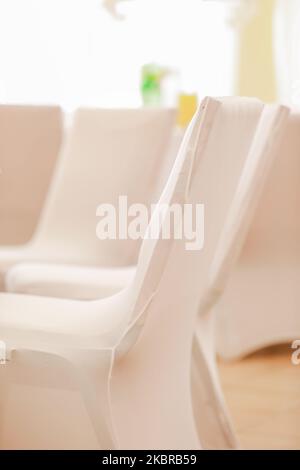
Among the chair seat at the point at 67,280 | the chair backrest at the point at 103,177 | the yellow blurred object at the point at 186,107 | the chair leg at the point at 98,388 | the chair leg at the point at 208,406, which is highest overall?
the yellow blurred object at the point at 186,107

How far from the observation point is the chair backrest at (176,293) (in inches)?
54.6

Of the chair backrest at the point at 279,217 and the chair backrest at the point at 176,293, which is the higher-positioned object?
the chair backrest at the point at 279,217

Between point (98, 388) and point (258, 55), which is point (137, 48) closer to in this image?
point (258, 55)

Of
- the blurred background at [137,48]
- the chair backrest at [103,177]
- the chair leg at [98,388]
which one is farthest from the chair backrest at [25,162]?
the blurred background at [137,48]

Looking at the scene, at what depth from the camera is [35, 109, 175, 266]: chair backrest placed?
285 centimetres

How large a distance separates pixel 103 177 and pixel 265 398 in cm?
77

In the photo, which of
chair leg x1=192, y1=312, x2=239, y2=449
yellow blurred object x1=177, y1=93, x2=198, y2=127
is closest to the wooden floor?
chair leg x1=192, y1=312, x2=239, y2=449

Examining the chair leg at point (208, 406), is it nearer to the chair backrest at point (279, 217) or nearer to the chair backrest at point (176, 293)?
the chair backrest at point (176, 293)

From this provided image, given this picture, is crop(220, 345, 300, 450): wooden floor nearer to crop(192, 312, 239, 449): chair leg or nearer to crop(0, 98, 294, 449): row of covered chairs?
crop(192, 312, 239, 449): chair leg

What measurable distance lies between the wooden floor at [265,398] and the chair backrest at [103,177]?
0.49 m

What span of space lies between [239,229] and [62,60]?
4.14 meters

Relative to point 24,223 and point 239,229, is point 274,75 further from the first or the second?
point 239,229

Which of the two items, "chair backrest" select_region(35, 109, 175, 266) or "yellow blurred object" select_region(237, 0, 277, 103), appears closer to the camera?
"chair backrest" select_region(35, 109, 175, 266)

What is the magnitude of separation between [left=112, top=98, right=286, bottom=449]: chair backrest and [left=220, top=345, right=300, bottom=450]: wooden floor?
2.26ft
